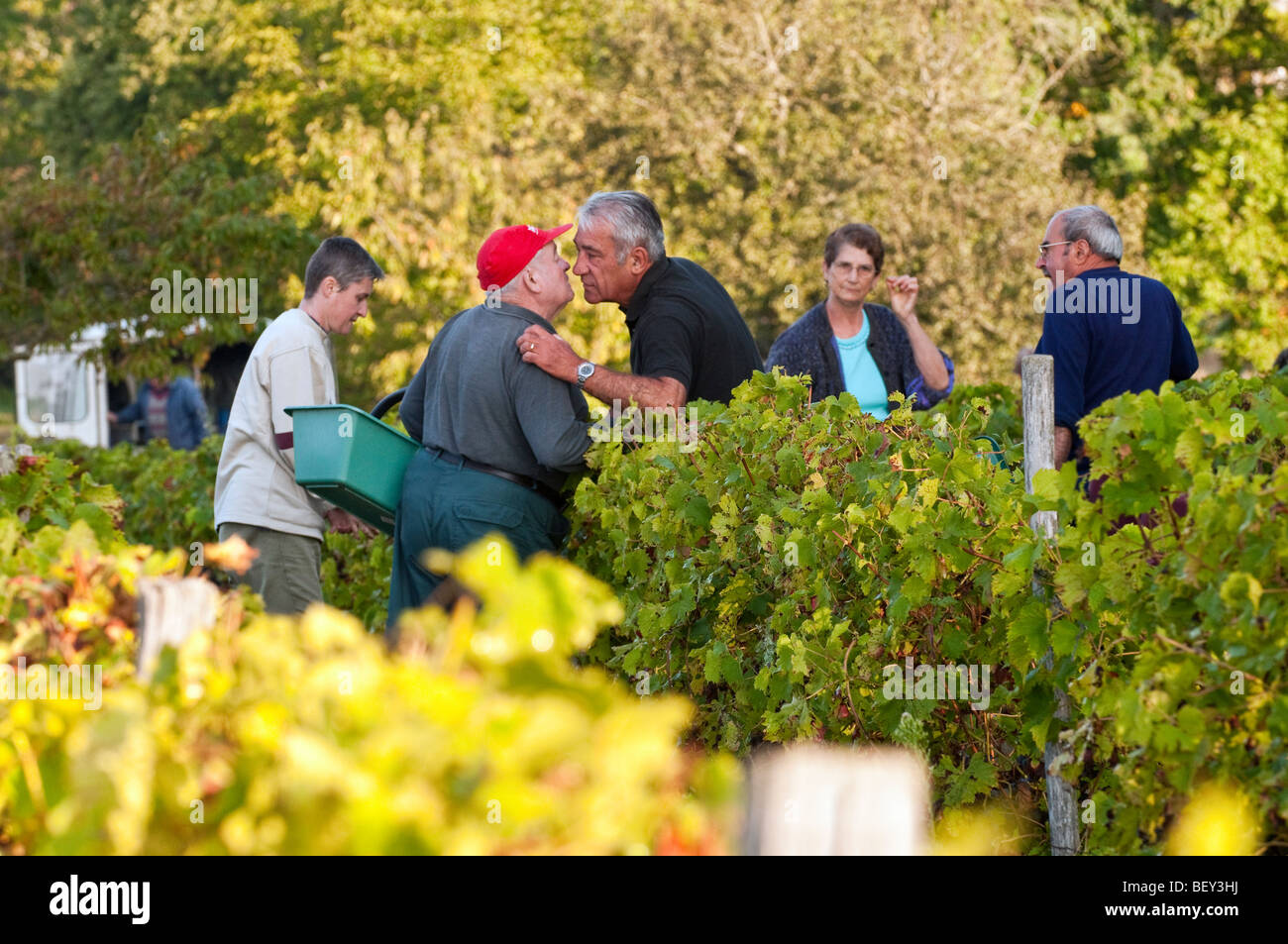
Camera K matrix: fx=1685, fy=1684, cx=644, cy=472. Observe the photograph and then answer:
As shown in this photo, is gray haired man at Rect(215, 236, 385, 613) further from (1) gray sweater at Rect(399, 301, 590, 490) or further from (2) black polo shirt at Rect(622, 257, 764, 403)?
(2) black polo shirt at Rect(622, 257, 764, 403)

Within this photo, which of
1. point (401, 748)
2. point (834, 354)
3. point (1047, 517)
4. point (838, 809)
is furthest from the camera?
point (834, 354)

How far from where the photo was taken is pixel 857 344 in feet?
23.9

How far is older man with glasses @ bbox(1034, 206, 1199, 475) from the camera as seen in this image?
219 inches

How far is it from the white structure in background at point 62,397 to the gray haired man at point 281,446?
20683 millimetres

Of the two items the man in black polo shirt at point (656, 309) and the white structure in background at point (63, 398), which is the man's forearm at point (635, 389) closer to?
the man in black polo shirt at point (656, 309)

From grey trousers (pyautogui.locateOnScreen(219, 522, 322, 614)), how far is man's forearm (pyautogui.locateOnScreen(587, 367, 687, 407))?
53.4 inches

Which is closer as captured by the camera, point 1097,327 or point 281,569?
point 1097,327

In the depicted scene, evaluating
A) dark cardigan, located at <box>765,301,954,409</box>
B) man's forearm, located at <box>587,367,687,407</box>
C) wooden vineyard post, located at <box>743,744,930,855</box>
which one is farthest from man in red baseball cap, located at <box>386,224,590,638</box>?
wooden vineyard post, located at <box>743,744,930,855</box>

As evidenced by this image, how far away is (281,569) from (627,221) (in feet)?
5.58

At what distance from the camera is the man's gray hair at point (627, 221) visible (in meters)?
5.45

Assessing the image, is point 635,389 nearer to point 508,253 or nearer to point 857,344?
point 508,253

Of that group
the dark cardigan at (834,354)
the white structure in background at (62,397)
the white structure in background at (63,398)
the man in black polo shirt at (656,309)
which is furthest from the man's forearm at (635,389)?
the white structure in background at (62,397)

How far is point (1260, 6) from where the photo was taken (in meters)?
28.6

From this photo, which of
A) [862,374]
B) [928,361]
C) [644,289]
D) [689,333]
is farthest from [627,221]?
[928,361]
